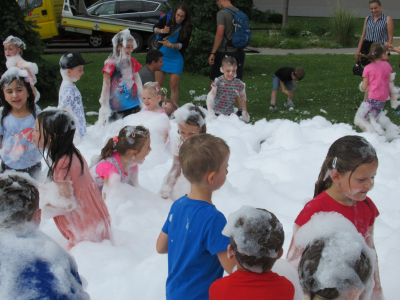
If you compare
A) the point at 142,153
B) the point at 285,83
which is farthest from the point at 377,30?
the point at 142,153

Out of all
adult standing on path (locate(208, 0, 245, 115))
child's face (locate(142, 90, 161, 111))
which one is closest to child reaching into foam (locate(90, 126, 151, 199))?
child's face (locate(142, 90, 161, 111))

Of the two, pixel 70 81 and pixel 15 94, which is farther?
pixel 70 81

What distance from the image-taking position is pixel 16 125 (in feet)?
11.2

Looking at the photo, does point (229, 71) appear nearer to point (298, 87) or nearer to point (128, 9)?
point (298, 87)

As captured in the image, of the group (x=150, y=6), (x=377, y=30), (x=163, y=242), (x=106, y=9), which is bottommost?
(x=163, y=242)

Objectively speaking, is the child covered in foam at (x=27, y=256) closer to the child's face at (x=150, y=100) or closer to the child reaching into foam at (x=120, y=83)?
the child's face at (x=150, y=100)

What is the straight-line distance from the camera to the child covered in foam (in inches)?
58.1

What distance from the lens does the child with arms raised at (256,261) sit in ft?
4.55

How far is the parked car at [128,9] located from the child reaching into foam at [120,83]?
9.41 meters

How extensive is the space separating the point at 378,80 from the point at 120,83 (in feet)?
11.8

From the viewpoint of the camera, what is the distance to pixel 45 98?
7785mm

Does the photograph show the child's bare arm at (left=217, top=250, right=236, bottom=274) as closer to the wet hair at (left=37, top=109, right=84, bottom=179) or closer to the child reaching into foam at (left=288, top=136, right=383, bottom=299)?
the child reaching into foam at (left=288, top=136, right=383, bottom=299)

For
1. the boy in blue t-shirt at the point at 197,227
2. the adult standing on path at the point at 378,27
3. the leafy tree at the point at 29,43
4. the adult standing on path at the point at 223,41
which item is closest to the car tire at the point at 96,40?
the leafy tree at the point at 29,43

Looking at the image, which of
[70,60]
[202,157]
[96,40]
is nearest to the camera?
[202,157]
